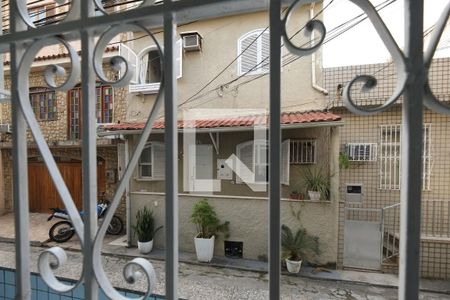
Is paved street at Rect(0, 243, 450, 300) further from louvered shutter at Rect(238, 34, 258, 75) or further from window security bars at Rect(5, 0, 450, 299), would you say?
louvered shutter at Rect(238, 34, 258, 75)

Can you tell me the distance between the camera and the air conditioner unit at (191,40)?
200 inches

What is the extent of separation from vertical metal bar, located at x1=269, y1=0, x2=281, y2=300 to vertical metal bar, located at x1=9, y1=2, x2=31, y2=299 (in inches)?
18.5

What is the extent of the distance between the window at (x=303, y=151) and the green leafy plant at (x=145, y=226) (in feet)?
8.83

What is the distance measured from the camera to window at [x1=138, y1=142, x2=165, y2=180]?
17.4 ft

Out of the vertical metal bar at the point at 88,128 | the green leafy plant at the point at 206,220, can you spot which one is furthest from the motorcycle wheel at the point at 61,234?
the vertical metal bar at the point at 88,128

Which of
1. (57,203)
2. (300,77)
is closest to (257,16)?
(300,77)

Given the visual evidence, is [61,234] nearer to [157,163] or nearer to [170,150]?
[157,163]

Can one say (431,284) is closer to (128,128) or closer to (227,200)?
(227,200)

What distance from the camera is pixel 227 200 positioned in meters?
4.66

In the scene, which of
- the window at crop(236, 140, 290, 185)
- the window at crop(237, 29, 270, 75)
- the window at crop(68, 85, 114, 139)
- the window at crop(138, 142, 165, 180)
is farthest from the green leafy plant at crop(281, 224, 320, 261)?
the window at crop(68, 85, 114, 139)

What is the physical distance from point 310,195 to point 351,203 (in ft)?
2.34

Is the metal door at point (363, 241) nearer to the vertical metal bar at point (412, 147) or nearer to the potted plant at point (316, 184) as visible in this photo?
the potted plant at point (316, 184)

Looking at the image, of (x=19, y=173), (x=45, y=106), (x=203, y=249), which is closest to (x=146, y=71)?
(x=45, y=106)


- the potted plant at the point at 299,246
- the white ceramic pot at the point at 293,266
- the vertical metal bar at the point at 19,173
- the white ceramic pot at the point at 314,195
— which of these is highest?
the vertical metal bar at the point at 19,173
